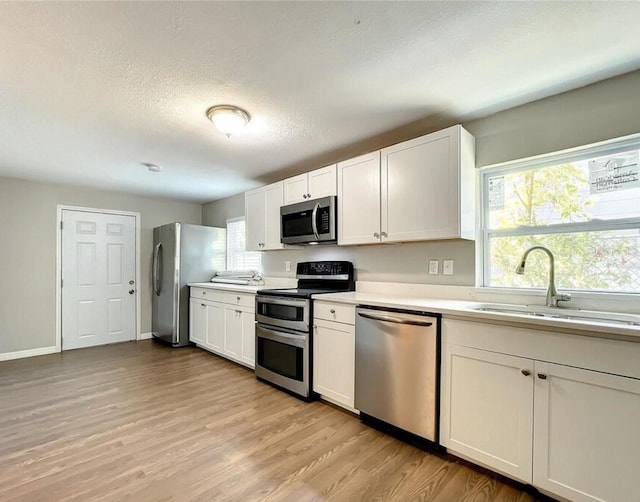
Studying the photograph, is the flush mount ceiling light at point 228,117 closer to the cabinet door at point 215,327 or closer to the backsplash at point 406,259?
the backsplash at point 406,259

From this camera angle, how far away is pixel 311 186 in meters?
3.27

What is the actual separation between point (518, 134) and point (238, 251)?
3.91 m

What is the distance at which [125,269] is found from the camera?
16.2 feet

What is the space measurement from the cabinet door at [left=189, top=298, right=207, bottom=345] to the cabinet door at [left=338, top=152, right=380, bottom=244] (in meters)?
2.40

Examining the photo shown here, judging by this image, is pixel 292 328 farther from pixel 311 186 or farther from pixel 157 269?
pixel 157 269

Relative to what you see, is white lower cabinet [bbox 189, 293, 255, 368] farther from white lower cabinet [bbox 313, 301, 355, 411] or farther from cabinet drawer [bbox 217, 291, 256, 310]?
white lower cabinet [bbox 313, 301, 355, 411]

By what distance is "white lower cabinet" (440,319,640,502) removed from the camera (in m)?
1.41

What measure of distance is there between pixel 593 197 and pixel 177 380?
12.6 ft

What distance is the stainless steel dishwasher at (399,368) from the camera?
6.58 feet

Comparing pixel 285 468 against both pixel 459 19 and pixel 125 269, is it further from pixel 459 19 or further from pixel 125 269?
pixel 125 269

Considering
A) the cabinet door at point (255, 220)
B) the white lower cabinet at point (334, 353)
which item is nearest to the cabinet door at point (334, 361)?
the white lower cabinet at point (334, 353)

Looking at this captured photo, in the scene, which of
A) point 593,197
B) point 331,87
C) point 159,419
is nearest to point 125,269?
point 159,419

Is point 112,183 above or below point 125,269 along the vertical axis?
above

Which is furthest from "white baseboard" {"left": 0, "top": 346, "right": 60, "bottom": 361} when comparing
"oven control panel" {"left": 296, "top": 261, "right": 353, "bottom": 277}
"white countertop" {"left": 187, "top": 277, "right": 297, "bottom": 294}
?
"oven control panel" {"left": 296, "top": 261, "right": 353, "bottom": 277}
